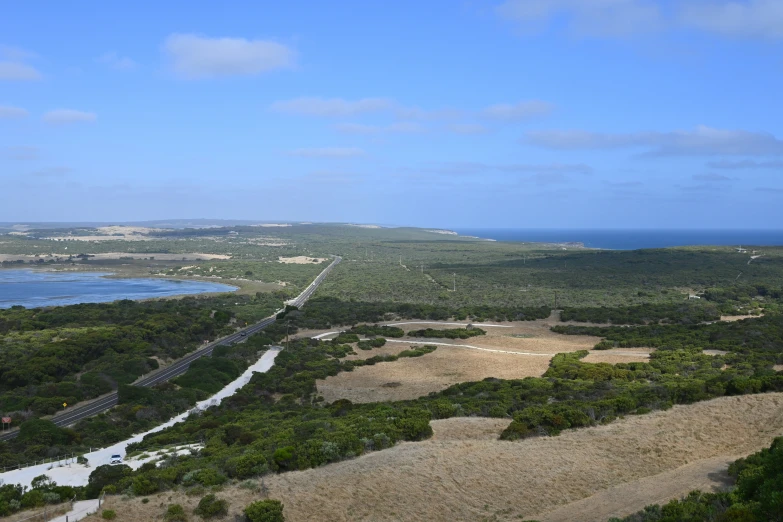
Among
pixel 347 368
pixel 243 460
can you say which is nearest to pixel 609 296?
pixel 347 368

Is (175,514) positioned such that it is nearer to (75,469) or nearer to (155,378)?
(75,469)

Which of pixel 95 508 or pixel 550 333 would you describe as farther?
pixel 550 333

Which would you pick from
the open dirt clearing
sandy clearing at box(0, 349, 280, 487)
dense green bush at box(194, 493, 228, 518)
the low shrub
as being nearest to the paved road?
sandy clearing at box(0, 349, 280, 487)

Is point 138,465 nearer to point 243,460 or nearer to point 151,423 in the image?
point 243,460

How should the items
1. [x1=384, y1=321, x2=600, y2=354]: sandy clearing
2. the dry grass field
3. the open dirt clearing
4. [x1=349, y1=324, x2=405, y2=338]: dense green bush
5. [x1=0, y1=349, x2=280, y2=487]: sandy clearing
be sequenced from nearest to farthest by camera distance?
1. the open dirt clearing
2. [x1=0, y1=349, x2=280, y2=487]: sandy clearing
3. the dry grass field
4. [x1=384, y1=321, x2=600, y2=354]: sandy clearing
5. [x1=349, y1=324, x2=405, y2=338]: dense green bush

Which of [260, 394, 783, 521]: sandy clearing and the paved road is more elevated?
[260, 394, 783, 521]: sandy clearing

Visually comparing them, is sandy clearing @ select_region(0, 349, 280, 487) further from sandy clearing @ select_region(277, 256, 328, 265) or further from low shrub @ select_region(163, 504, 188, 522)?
sandy clearing @ select_region(277, 256, 328, 265)

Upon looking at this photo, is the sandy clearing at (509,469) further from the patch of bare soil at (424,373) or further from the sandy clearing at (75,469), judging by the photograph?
the patch of bare soil at (424,373)

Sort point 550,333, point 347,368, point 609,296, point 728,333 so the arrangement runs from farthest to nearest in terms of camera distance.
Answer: point 609,296
point 550,333
point 728,333
point 347,368
